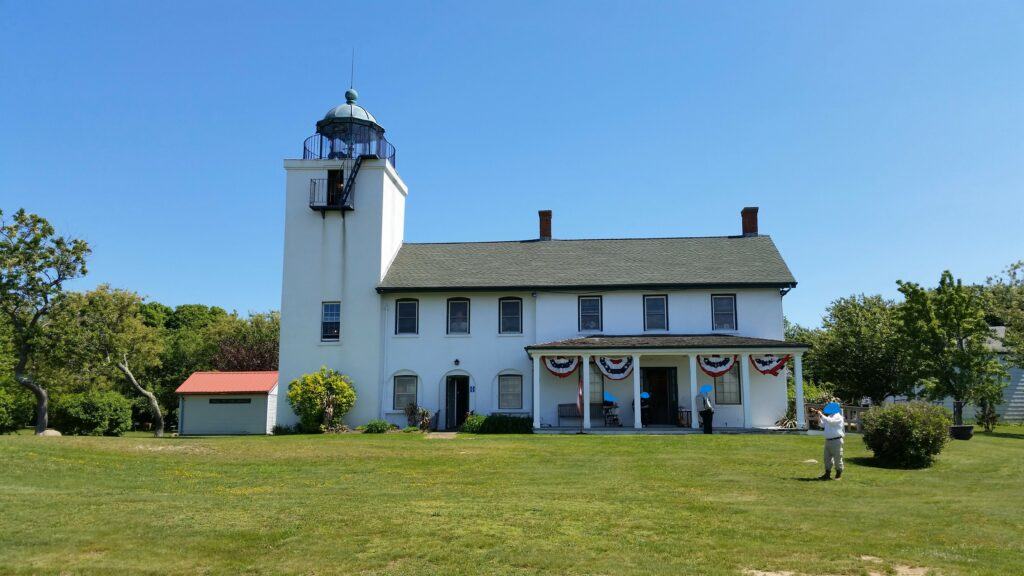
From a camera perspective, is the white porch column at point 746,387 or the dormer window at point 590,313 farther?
the dormer window at point 590,313

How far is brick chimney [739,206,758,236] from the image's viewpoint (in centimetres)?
3197

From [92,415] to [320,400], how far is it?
941cm

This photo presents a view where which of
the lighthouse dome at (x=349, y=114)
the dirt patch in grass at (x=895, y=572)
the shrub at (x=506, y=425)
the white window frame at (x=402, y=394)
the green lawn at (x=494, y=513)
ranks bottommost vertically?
the dirt patch in grass at (x=895, y=572)

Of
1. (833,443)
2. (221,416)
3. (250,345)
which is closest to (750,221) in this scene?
(833,443)

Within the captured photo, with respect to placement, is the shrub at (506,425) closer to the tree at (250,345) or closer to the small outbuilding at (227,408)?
the small outbuilding at (227,408)

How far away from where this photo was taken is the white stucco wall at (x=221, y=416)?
103 ft

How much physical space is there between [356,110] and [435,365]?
415 inches

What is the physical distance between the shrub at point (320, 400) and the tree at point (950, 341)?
20065 mm

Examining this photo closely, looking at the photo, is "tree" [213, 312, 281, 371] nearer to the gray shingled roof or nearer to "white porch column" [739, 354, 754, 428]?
the gray shingled roof

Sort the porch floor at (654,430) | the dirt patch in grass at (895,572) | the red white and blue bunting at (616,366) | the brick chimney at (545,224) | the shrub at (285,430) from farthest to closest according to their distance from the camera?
the brick chimney at (545,224) → the shrub at (285,430) → the red white and blue bunting at (616,366) → the porch floor at (654,430) → the dirt patch in grass at (895,572)

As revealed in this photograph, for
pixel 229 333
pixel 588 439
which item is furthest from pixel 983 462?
pixel 229 333

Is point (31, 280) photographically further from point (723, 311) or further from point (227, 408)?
point (723, 311)

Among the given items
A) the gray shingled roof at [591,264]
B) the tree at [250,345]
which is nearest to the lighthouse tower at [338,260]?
Answer: the gray shingled roof at [591,264]

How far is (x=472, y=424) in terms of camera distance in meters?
25.8
